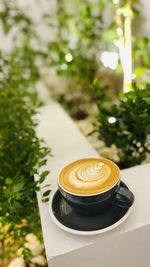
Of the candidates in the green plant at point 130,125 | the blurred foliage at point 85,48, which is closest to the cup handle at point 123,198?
the green plant at point 130,125

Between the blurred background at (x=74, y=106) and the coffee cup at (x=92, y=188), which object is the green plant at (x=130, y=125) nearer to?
the blurred background at (x=74, y=106)

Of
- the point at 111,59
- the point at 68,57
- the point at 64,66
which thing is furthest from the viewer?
the point at 64,66

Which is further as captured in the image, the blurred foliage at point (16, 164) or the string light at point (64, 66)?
the string light at point (64, 66)

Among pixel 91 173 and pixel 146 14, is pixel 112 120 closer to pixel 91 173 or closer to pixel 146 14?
pixel 91 173

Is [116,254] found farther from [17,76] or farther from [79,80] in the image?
[79,80]

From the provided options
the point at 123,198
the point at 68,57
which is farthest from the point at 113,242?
the point at 68,57

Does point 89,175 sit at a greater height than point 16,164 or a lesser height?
greater

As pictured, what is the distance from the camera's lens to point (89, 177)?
2.63 ft

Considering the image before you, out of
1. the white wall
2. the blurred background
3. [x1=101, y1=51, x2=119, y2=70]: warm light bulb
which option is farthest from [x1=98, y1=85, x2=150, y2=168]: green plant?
the white wall

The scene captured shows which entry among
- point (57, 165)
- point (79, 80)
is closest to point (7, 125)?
point (57, 165)

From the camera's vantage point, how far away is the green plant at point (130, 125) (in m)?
1.05

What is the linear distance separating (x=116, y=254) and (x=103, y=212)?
12 cm

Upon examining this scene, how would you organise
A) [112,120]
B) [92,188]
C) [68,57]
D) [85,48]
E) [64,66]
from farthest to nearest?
[85,48] → [64,66] → [68,57] → [112,120] → [92,188]

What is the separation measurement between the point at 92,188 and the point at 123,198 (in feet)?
0.37
